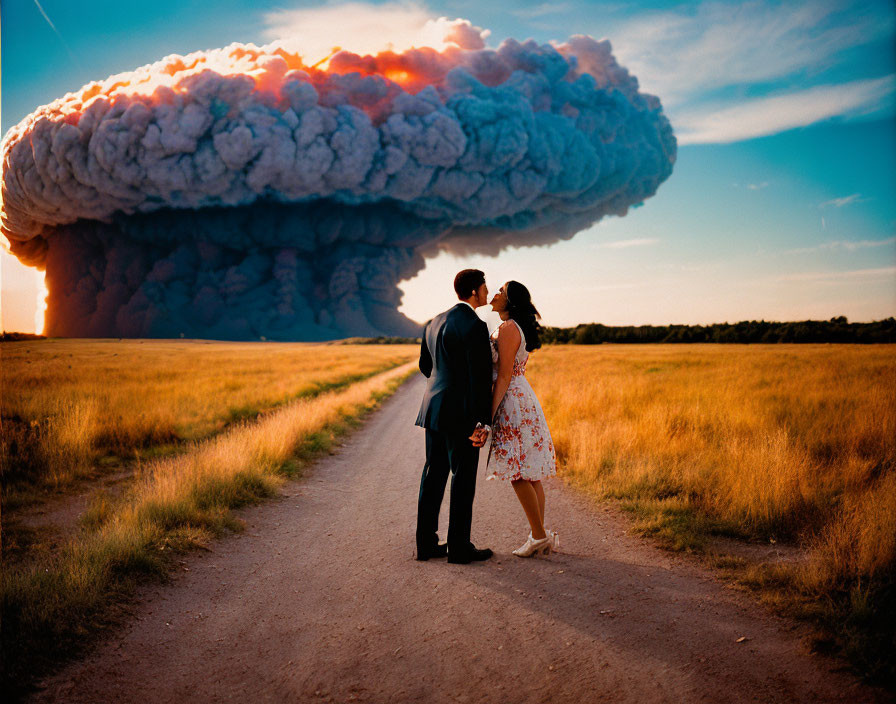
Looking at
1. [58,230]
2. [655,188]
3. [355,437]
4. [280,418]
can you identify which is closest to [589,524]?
[355,437]

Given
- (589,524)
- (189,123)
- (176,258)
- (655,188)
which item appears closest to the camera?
(589,524)

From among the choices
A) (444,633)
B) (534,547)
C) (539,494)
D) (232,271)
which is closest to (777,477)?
(539,494)

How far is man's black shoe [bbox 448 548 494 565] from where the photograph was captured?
4.58 m

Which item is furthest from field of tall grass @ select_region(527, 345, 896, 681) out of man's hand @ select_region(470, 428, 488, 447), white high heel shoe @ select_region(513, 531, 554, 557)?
man's hand @ select_region(470, 428, 488, 447)

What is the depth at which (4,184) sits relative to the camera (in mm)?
62688

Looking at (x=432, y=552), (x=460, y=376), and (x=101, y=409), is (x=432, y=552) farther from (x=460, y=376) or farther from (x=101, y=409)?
(x=101, y=409)

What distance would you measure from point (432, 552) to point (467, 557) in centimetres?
32

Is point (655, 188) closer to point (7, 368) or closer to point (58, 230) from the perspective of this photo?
point (7, 368)

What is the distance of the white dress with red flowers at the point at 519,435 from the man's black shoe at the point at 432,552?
856mm

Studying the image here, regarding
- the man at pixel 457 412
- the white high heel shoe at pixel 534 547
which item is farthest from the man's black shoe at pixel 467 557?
the white high heel shoe at pixel 534 547

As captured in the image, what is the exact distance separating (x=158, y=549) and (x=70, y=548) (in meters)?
0.68

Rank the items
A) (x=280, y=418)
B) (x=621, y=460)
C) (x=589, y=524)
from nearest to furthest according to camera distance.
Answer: (x=589, y=524)
(x=621, y=460)
(x=280, y=418)

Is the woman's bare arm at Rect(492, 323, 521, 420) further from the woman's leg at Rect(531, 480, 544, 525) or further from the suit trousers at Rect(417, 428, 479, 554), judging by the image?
the woman's leg at Rect(531, 480, 544, 525)

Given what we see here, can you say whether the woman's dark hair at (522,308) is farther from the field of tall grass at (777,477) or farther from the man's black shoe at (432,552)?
the field of tall grass at (777,477)
